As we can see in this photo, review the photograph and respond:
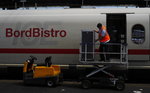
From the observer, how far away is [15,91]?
9.06 meters

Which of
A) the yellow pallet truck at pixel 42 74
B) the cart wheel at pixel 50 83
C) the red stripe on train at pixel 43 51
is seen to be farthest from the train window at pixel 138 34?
the cart wheel at pixel 50 83

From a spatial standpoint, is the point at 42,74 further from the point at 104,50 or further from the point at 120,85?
the point at 120,85

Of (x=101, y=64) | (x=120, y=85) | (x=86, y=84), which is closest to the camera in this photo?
(x=120, y=85)

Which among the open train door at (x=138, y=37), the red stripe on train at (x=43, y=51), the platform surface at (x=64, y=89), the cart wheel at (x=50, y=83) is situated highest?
the open train door at (x=138, y=37)

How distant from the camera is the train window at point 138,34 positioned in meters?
10.6

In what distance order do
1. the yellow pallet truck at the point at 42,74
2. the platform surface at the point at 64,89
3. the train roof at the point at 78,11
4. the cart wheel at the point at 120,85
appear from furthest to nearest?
1. the train roof at the point at 78,11
2. the yellow pallet truck at the point at 42,74
3. the cart wheel at the point at 120,85
4. the platform surface at the point at 64,89

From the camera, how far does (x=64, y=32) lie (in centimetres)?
1086

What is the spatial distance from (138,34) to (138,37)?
12 cm

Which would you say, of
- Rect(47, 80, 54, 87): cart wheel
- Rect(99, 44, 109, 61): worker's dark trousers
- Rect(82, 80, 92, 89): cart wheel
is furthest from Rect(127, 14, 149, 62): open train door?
Rect(47, 80, 54, 87): cart wheel

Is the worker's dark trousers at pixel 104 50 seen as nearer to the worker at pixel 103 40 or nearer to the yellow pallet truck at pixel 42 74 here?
the worker at pixel 103 40

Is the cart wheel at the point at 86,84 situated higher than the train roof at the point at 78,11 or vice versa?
the train roof at the point at 78,11

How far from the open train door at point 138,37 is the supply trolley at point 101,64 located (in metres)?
0.53

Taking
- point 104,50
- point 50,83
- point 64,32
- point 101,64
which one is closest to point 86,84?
point 101,64

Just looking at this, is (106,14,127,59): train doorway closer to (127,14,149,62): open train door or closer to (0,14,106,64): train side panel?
(127,14,149,62): open train door
